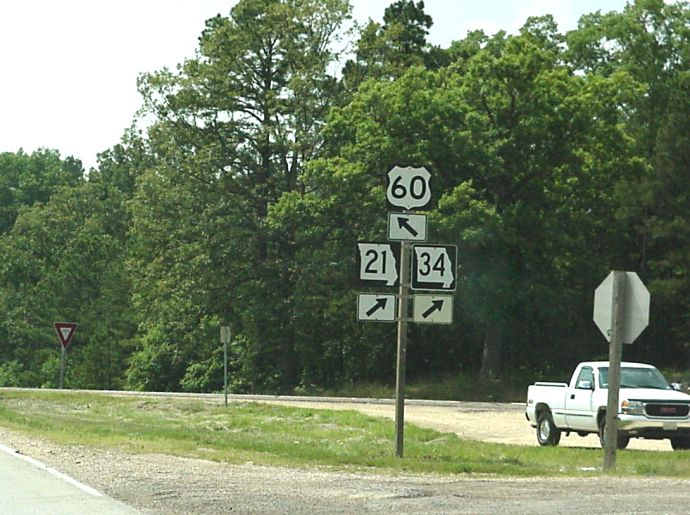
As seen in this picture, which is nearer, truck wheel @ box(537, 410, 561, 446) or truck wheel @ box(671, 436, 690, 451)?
truck wheel @ box(671, 436, 690, 451)

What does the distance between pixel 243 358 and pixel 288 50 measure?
15.2 metres

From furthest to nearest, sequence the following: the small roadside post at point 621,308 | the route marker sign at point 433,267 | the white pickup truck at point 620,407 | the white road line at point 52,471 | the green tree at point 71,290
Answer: the green tree at point 71,290, the white pickup truck at point 620,407, the route marker sign at point 433,267, the small roadside post at point 621,308, the white road line at point 52,471

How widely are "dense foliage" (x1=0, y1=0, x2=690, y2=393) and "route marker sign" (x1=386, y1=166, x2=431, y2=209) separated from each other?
29504mm

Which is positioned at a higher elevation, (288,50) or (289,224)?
(288,50)

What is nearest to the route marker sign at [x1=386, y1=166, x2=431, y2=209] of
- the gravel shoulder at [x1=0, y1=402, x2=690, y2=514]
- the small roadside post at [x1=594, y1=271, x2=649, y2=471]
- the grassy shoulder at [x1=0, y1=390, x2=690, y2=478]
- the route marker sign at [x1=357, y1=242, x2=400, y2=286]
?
the route marker sign at [x1=357, y1=242, x2=400, y2=286]

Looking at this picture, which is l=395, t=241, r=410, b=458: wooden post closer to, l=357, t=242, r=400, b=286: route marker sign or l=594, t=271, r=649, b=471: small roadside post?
l=357, t=242, r=400, b=286: route marker sign

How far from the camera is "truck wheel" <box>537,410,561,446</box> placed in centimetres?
2689

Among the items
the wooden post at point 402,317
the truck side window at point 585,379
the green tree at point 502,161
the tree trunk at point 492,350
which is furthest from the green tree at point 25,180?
the wooden post at point 402,317

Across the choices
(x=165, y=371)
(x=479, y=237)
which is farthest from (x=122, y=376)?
(x=479, y=237)

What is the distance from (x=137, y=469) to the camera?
17.1 m

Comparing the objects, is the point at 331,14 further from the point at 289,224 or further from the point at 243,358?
the point at 243,358

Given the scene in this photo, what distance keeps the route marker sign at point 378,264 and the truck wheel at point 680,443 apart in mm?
8717

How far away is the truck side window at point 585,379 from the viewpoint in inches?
1025

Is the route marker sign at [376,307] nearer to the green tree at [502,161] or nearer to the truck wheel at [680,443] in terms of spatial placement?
the truck wheel at [680,443]
